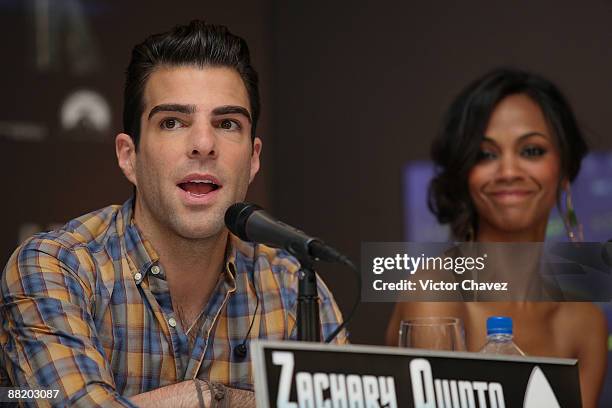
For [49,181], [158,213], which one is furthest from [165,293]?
[49,181]

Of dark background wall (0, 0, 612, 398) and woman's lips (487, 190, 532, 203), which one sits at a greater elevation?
dark background wall (0, 0, 612, 398)

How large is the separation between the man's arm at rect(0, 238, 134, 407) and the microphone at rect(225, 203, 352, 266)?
38 centimetres

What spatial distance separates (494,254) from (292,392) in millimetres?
994

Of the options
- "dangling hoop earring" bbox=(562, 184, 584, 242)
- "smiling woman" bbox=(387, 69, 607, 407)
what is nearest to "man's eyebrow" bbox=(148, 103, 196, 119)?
"smiling woman" bbox=(387, 69, 607, 407)

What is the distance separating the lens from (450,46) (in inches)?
122

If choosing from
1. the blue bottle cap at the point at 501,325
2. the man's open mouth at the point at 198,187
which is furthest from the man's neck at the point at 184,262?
the blue bottle cap at the point at 501,325

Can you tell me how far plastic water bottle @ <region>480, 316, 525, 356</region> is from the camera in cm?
150

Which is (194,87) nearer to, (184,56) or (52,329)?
(184,56)

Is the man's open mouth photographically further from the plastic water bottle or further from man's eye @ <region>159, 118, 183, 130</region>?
the plastic water bottle

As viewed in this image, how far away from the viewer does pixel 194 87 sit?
1.87 metres

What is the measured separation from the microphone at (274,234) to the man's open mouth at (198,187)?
1.41ft

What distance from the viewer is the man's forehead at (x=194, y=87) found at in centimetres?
186

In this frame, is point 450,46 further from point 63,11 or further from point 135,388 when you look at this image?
point 135,388

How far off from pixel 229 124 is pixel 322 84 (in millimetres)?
1354
